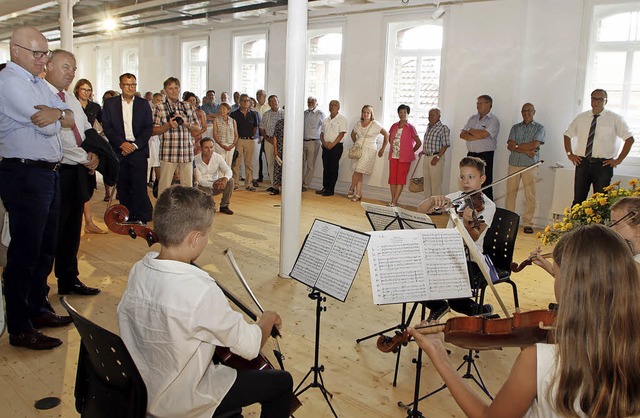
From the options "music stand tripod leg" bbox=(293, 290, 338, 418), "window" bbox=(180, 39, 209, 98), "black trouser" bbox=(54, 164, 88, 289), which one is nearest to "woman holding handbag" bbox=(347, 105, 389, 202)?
"window" bbox=(180, 39, 209, 98)

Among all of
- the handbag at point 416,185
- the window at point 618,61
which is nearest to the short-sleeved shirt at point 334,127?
the handbag at point 416,185

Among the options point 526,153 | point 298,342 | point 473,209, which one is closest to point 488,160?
point 526,153

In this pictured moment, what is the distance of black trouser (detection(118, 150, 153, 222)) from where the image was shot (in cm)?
630

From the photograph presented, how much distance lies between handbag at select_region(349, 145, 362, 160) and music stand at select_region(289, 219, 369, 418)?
6913 millimetres

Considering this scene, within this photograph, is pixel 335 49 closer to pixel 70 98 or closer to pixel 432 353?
pixel 70 98

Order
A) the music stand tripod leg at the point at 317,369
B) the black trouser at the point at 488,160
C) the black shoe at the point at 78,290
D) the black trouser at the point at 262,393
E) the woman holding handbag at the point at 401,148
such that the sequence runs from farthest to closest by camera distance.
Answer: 1. the woman holding handbag at the point at 401,148
2. the black trouser at the point at 488,160
3. the black shoe at the point at 78,290
4. the music stand tripod leg at the point at 317,369
5. the black trouser at the point at 262,393

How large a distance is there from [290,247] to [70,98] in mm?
2134

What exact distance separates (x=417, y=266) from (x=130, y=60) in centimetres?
1579

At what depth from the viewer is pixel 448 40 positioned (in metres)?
8.81

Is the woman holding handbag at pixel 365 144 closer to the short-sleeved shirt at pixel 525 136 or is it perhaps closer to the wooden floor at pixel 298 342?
the short-sleeved shirt at pixel 525 136

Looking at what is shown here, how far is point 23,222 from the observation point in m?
3.26

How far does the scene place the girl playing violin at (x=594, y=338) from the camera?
4.66 feet

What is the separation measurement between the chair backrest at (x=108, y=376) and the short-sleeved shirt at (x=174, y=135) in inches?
193

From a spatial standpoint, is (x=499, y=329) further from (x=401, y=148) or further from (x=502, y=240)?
(x=401, y=148)
